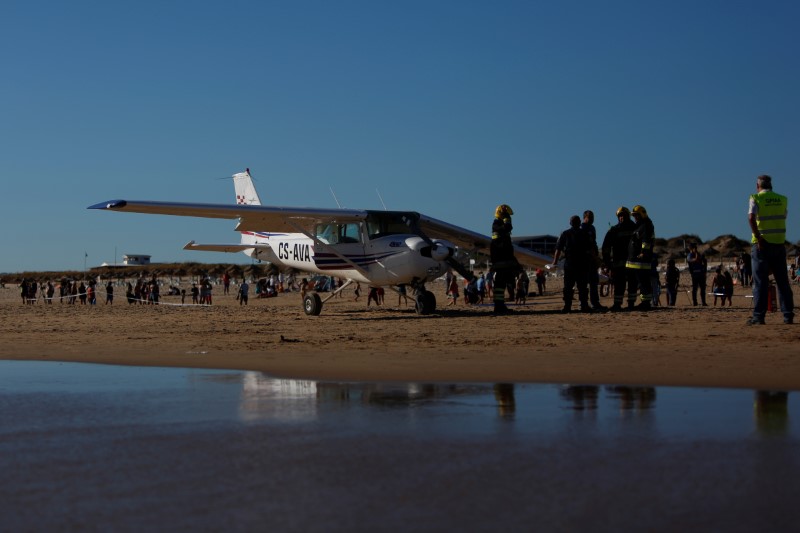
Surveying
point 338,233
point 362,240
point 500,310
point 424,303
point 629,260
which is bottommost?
point 500,310

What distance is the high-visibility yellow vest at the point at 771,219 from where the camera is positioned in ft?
42.0

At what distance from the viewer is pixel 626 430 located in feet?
18.9

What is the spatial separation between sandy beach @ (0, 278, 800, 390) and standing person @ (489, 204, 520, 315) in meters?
0.93

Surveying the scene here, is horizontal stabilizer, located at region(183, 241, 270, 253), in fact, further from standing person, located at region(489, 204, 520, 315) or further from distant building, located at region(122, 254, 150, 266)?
distant building, located at region(122, 254, 150, 266)

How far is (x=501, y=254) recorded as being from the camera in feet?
64.5

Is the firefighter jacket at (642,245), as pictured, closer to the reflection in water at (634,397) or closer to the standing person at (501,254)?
the standing person at (501,254)

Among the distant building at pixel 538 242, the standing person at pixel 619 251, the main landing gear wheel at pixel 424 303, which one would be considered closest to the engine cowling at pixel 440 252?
the main landing gear wheel at pixel 424 303

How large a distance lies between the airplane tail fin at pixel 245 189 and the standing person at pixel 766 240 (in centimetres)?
2332

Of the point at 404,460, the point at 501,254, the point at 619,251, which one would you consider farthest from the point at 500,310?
the point at 404,460

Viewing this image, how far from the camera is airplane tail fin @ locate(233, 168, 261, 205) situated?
34.0 meters

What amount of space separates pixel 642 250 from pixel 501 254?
3153mm

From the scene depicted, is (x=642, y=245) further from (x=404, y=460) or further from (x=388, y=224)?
(x=404, y=460)

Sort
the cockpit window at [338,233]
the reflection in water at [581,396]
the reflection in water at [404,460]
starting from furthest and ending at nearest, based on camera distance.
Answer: the cockpit window at [338,233] < the reflection in water at [581,396] < the reflection in water at [404,460]

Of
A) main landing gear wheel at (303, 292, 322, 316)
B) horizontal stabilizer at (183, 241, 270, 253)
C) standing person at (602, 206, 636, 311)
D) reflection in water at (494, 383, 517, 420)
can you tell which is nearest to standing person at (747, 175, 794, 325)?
standing person at (602, 206, 636, 311)
